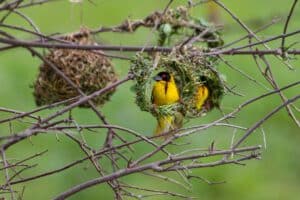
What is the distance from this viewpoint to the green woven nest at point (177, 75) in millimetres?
3238

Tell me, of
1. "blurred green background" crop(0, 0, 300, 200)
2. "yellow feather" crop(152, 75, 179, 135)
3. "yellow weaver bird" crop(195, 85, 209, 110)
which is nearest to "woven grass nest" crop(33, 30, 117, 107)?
"yellow weaver bird" crop(195, 85, 209, 110)

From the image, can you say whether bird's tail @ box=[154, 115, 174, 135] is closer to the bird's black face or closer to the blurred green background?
the bird's black face

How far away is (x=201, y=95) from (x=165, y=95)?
32 cm

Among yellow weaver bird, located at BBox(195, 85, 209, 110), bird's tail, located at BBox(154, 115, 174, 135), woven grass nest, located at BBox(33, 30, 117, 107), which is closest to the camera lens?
bird's tail, located at BBox(154, 115, 174, 135)

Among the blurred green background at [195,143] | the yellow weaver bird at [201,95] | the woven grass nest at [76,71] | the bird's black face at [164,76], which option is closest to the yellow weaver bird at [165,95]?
the bird's black face at [164,76]

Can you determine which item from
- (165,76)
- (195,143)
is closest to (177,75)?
(165,76)

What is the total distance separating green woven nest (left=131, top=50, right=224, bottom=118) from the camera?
3238 millimetres

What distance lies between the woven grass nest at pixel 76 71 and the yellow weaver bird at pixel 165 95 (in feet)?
2.10

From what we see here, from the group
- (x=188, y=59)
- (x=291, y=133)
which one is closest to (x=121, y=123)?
(x=291, y=133)

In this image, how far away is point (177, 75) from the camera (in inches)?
137

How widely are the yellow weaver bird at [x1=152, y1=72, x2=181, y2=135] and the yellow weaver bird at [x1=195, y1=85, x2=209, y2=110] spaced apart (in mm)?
177

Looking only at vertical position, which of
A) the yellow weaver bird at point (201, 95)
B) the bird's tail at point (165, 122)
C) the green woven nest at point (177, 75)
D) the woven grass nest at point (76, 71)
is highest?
the woven grass nest at point (76, 71)

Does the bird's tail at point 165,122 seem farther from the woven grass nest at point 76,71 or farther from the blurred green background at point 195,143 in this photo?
the blurred green background at point 195,143

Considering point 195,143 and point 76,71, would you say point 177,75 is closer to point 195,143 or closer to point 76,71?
point 76,71
